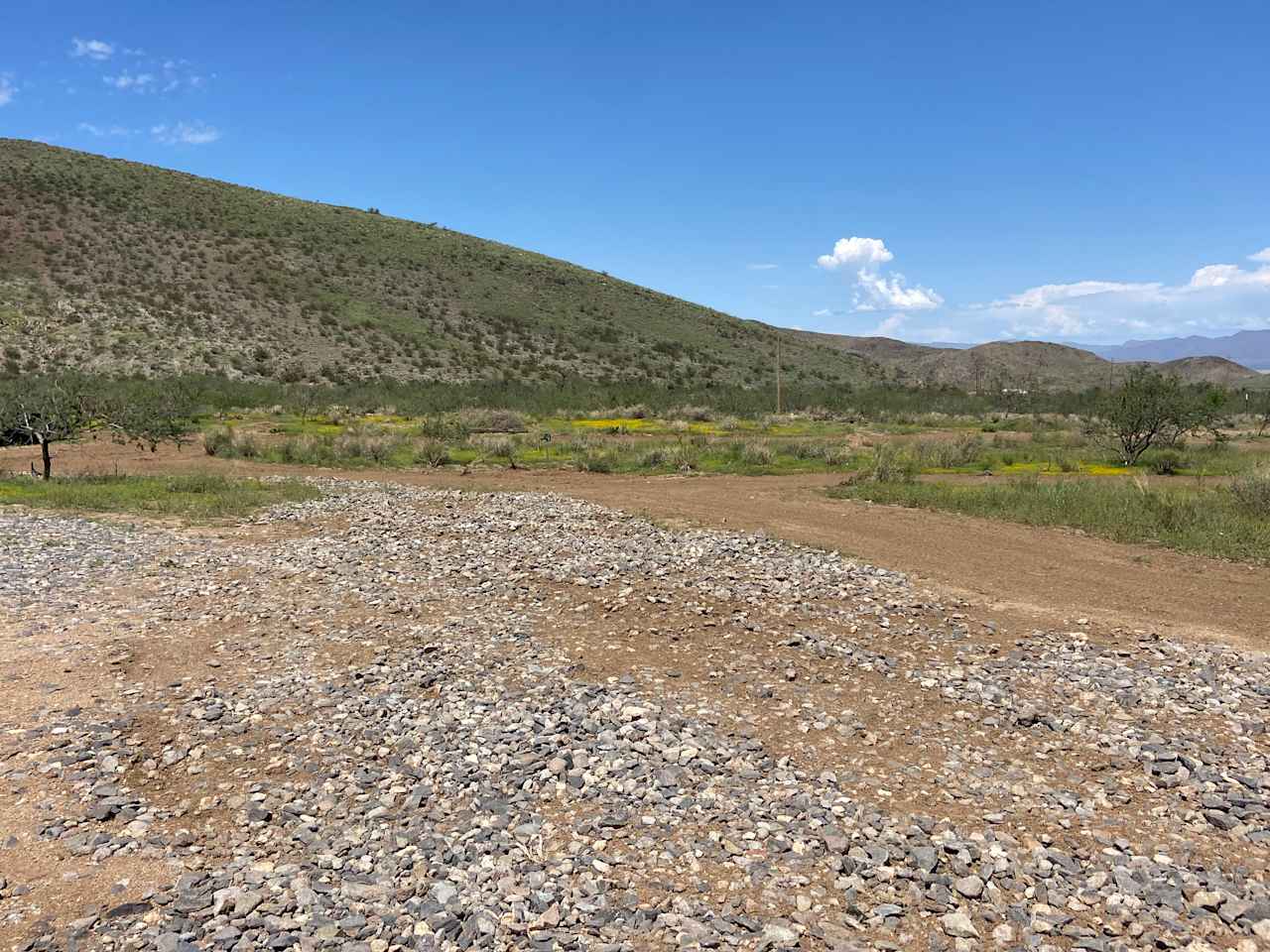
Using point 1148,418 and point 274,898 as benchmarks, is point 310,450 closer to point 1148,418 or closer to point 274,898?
point 274,898

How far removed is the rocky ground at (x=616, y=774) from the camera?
4555 mm

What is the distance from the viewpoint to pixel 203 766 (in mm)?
6309

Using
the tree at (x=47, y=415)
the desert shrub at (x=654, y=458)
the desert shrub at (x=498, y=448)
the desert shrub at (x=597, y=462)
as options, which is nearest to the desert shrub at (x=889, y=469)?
the desert shrub at (x=654, y=458)

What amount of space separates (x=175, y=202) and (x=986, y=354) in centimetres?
10792

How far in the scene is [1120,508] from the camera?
A: 16.1 metres

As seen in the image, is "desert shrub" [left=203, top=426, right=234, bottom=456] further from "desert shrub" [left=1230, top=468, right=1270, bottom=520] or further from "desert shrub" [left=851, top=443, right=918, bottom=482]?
"desert shrub" [left=1230, top=468, right=1270, bottom=520]

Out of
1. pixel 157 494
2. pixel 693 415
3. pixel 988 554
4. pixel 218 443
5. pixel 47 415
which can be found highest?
pixel 693 415

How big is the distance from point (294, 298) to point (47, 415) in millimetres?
39664

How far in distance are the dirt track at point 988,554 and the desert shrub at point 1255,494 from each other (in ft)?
11.8

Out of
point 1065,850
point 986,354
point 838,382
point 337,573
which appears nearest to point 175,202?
point 838,382

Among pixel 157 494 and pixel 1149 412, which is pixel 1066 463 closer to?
pixel 1149 412

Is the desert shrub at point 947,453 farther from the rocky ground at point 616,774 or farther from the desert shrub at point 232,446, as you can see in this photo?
the desert shrub at point 232,446

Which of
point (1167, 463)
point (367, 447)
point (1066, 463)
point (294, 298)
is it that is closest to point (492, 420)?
point (367, 447)

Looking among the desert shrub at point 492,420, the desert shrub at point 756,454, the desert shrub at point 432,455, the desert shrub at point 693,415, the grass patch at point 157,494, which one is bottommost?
the grass patch at point 157,494
